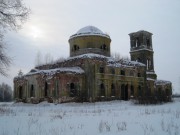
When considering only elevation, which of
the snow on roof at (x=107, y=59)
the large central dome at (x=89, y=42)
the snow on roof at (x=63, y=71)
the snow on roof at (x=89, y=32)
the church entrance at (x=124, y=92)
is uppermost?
the snow on roof at (x=89, y=32)

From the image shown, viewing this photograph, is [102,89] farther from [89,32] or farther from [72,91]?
[89,32]

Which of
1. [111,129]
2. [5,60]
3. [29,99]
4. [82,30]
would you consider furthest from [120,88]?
[111,129]

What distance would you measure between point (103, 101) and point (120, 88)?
160 inches

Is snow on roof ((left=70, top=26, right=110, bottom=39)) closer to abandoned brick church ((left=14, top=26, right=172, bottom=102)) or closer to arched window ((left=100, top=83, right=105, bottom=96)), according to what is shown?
abandoned brick church ((left=14, top=26, right=172, bottom=102))

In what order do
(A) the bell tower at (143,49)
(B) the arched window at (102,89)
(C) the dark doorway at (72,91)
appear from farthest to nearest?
(A) the bell tower at (143,49) < (B) the arched window at (102,89) < (C) the dark doorway at (72,91)

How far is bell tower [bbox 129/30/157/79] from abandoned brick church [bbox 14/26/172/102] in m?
5.35

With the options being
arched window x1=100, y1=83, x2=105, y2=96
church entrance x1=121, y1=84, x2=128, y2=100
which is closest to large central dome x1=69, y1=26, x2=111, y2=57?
arched window x1=100, y1=83, x2=105, y2=96

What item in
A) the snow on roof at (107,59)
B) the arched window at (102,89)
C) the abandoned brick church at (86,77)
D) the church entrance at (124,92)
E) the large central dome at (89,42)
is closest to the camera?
the abandoned brick church at (86,77)

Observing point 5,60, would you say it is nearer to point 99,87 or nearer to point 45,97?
point 45,97

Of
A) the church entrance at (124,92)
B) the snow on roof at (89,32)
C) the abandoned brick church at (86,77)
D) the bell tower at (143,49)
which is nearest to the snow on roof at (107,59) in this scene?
the abandoned brick church at (86,77)

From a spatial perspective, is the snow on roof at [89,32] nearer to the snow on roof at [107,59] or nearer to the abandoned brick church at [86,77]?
the abandoned brick church at [86,77]

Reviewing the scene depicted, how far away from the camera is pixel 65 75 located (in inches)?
1154

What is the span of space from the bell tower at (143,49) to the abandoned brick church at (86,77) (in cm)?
535

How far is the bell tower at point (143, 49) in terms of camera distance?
4181 cm
